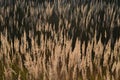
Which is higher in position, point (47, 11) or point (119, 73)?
point (47, 11)

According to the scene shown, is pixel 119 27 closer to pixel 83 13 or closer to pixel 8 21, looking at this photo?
pixel 83 13

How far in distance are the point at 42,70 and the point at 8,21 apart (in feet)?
6.46

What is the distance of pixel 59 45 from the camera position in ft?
9.85

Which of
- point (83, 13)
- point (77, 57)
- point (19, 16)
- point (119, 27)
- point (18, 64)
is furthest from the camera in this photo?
point (19, 16)

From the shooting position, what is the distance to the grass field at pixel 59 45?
2.57 metres

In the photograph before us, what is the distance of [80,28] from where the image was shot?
3996mm

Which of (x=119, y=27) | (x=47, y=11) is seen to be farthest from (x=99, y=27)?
(x=47, y=11)

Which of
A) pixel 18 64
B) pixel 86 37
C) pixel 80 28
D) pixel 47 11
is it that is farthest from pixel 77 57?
pixel 47 11

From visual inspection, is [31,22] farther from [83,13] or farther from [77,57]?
[77,57]

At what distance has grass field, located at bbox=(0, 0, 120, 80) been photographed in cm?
257

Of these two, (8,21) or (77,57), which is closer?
(77,57)

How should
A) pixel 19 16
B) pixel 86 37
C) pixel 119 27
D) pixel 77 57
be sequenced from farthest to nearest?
pixel 19 16 < pixel 119 27 < pixel 86 37 < pixel 77 57

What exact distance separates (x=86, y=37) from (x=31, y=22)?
0.84m

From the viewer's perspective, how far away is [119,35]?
3.94 meters
